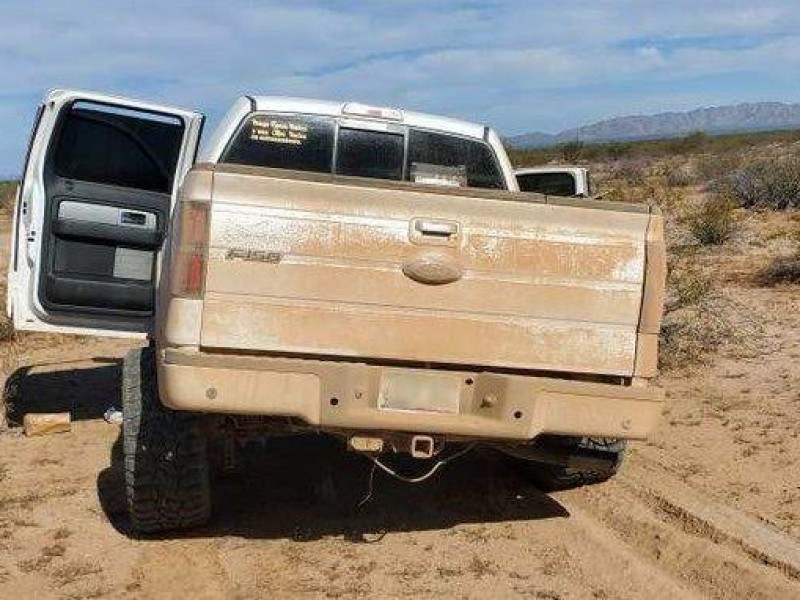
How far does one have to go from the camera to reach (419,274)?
4.06 meters

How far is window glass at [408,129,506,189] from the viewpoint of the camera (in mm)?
5770

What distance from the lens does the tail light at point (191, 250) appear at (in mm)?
3916

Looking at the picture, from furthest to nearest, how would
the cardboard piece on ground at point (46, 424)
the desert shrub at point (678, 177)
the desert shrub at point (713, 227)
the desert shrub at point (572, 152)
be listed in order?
the desert shrub at point (572, 152)
the desert shrub at point (678, 177)
the desert shrub at point (713, 227)
the cardboard piece on ground at point (46, 424)

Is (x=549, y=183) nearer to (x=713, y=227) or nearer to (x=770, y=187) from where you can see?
(x=713, y=227)

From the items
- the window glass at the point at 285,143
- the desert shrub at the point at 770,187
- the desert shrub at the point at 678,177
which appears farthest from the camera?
the desert shrub at the point at 678,177

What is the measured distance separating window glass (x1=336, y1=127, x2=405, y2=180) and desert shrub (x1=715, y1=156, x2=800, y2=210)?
14008mm

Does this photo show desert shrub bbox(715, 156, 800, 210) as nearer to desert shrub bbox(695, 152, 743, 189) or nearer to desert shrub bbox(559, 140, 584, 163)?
desert shrub bbox(695, 152, 743, 189)

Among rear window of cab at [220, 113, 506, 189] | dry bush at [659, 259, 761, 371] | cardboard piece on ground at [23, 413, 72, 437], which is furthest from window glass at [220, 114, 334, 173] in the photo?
dry bush at [659, 259, 761, 371]

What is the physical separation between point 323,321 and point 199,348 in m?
0.49

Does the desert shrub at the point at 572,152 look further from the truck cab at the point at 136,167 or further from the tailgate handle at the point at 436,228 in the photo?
the tailgate handle at the point at 436,228

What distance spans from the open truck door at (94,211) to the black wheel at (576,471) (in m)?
2.66

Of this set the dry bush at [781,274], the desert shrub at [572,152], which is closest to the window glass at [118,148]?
the dry bush at [781,274]

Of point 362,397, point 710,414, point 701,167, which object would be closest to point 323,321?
point 362,397

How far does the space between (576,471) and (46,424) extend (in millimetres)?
3469
